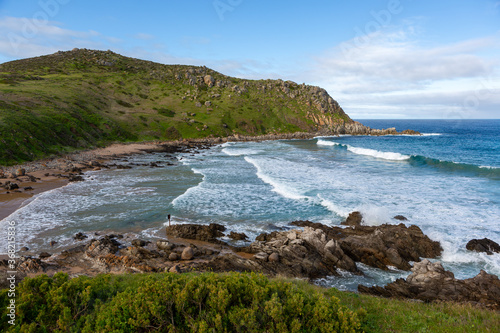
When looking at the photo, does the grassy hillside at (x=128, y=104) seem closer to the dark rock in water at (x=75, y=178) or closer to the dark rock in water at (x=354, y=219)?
the dark rock in water at (x=75, y=178)

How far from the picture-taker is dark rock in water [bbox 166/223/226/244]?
20.4 metres

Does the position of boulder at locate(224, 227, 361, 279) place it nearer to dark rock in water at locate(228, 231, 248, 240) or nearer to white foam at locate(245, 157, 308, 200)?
dark rock in water at locate(228, 231, 248, 240)

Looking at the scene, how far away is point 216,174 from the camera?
143 feet

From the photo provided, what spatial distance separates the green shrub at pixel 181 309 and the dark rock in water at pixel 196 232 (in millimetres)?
12727

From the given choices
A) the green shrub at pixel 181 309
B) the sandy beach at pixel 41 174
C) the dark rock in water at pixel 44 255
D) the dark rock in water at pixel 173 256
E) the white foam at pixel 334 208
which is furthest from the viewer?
the sandy beach at pixel 41 174

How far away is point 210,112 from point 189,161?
204 feet

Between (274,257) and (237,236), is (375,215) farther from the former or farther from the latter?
(237,236)

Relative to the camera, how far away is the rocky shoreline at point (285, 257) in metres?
13.8

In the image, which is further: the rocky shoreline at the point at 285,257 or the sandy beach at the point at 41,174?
the sandy beach at the point at 41,174

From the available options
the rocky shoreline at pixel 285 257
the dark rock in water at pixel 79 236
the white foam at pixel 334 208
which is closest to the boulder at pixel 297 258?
the rocky shoreline at pixel 285 257

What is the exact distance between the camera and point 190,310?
22.9 ft

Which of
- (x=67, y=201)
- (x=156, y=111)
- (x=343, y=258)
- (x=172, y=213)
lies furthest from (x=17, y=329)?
(x=156, y=111)

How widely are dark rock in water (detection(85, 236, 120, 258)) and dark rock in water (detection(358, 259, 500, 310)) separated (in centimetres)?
1470

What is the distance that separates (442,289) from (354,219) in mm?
10294
